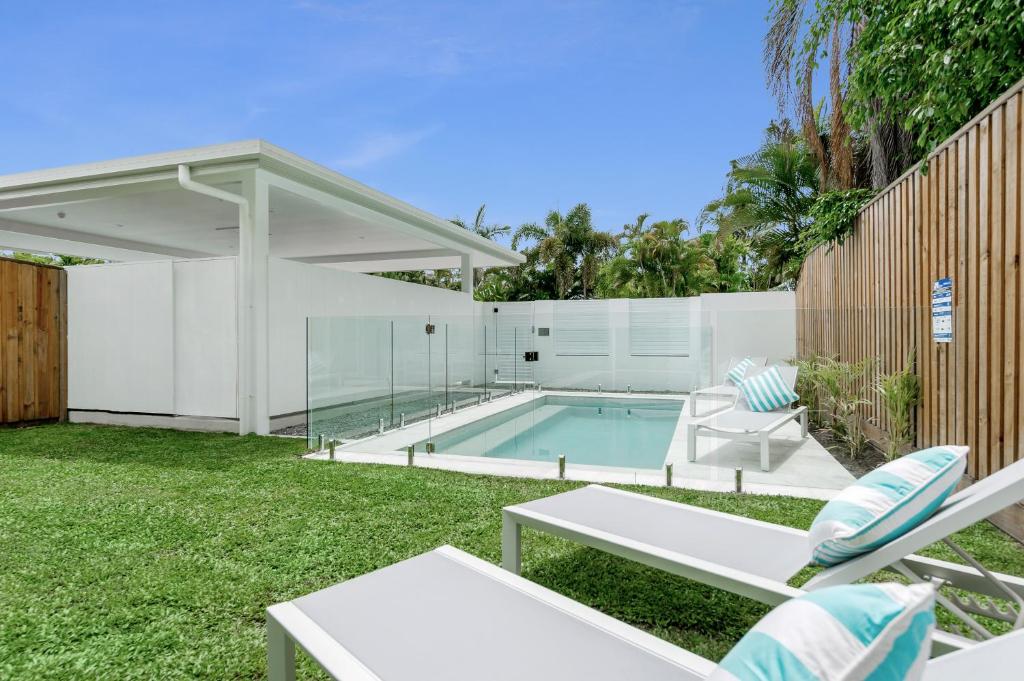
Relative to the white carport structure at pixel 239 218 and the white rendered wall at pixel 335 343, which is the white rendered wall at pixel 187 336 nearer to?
the white rendered wall at pixel 335 343

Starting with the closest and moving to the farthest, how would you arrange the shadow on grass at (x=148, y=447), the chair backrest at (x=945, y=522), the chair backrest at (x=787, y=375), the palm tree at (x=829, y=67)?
the chair backrest at (x=945, y=522) < the shadow on grass at (x=148, y=447) < the chair backrest at (x=787, y=375) < the palm tree at (x=829, y=67)

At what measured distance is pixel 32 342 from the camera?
7887 millimetres

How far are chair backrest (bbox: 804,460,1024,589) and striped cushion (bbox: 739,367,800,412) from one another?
14.8 feet

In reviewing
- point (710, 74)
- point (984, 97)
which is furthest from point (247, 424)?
point (710, 74)

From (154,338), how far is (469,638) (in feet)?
24.9

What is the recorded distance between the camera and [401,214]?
9625 mm

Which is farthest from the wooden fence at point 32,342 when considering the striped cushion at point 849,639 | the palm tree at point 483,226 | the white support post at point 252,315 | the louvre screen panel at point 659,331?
the palm tree at point 483,226

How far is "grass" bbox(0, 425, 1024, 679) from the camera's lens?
227cm

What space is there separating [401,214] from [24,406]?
19.8 feet

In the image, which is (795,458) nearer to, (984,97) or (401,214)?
(984,97)

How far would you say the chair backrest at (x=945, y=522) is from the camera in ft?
4.74

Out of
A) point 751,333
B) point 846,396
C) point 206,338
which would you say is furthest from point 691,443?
point 206,338

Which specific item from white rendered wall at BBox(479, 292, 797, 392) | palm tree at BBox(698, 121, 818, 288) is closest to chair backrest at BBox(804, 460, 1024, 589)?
white rendered wall at BBox(479, 292, 797, 392)

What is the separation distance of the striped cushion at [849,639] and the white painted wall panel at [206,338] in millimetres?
7355
